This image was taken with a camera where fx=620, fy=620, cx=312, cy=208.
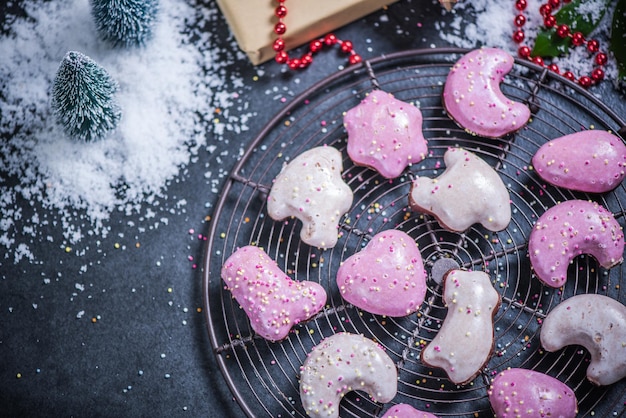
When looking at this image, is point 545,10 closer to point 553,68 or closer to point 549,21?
point 549,21

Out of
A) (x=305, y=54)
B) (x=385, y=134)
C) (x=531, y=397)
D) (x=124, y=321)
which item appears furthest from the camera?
(x=305, y=54)

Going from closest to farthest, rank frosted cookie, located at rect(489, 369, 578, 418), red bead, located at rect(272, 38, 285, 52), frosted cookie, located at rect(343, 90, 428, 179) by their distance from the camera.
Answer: frosted cookie, located at rect(489, 369, 578, 418)
frosted cookie, located at rect(343, 90, 428, 179)
red bead, located at rect(272, 38, 285, 52)

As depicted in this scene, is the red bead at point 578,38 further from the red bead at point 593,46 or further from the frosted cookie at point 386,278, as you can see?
the frosted cookie at point 386,278

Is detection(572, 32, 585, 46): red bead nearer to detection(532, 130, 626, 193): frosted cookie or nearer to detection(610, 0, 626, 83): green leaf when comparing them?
detection(610, 0, 626, 83): green leaf

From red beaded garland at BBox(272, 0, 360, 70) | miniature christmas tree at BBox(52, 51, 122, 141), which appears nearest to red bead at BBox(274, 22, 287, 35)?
red beaded garland at BBox(272, 0, 360, 70)

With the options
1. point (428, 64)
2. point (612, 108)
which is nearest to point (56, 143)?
point (428, 64)

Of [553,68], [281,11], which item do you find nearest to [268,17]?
[281,11]

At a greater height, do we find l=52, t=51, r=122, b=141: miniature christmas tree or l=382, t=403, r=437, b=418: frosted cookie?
l=52, t=51, r=122, b=141: miniature christmas tree
